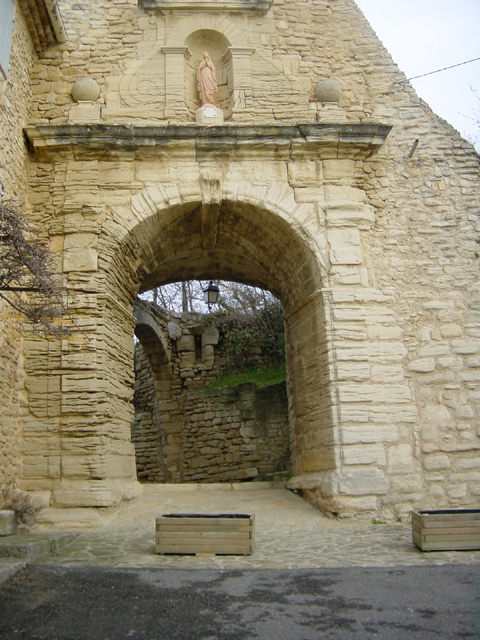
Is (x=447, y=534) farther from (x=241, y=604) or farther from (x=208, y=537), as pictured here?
(x=241, y=604)

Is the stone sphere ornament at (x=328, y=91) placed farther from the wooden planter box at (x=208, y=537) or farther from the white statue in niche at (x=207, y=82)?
the wooden planter box at (x=208, y=537)

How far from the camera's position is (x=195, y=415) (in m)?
11.8

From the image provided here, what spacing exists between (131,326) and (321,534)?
11.2 ft

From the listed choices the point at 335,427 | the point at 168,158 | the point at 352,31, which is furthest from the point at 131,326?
the point at 352,31

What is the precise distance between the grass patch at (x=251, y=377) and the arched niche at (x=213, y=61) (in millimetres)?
5969

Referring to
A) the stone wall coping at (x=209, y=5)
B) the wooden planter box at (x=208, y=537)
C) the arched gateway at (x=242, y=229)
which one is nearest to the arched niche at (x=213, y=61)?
the stone wall coping at (x=209, y=5)

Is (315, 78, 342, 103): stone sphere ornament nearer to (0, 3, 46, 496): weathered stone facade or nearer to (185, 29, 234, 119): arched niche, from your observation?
(185, 29, 234, 119): arched niche

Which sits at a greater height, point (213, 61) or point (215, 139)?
point (213, 61)

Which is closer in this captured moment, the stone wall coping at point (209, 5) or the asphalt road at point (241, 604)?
the asphalt road at point (241, 604)

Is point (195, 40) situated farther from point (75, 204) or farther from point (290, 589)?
point (290, 589)

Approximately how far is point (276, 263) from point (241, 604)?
492cm

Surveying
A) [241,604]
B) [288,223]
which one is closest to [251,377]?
[288,223]

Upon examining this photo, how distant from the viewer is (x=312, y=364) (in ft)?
22.1

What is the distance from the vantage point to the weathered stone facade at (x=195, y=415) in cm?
1099
